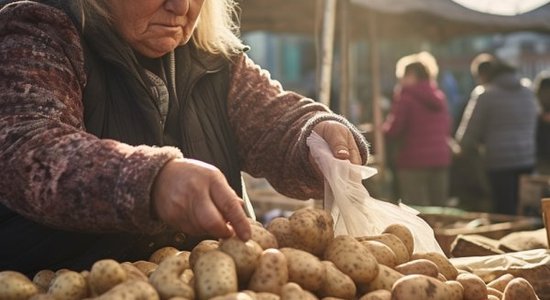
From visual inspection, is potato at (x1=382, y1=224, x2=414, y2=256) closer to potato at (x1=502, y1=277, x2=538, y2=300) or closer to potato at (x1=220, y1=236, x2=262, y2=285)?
potato at (x1=502, y1=277, x2=538, y2=300)

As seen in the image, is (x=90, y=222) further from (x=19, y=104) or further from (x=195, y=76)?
(x=195, y=76)

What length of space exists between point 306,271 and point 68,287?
1.84ft

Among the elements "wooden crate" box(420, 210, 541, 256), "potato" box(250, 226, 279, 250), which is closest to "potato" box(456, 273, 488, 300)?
"potato" box(250, 226, 279, 250)

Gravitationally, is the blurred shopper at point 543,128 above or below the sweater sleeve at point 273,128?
below

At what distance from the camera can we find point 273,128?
2605mm

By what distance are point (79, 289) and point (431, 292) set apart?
32.9 inches

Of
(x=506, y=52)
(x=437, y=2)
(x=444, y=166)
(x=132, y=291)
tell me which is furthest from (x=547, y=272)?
(x=506, y=52)

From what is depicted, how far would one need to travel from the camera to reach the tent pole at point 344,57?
6617 mm

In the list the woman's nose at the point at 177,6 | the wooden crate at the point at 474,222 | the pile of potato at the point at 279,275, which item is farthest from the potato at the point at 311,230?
the wooden crate at the point at 474,222

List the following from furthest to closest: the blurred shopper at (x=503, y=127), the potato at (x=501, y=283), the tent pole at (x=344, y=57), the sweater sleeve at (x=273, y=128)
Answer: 1. the blurred shopper at (x=503, y=127)
2. the tent pole at (x=344, y=57)
3. the sweater sleeve at (x=273, y=128)
4. the potato at (x=501, y=283)

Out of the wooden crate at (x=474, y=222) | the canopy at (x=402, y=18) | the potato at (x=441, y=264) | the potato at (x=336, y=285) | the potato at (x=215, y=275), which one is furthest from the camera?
the canopy at (x=402, y=18)

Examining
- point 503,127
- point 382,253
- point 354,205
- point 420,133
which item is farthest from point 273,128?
point 420,133

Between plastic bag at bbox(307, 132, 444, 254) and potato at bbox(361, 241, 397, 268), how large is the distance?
19 centimetres

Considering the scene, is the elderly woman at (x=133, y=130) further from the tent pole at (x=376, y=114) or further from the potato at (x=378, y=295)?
the tent pole at (x=376, y=114)
